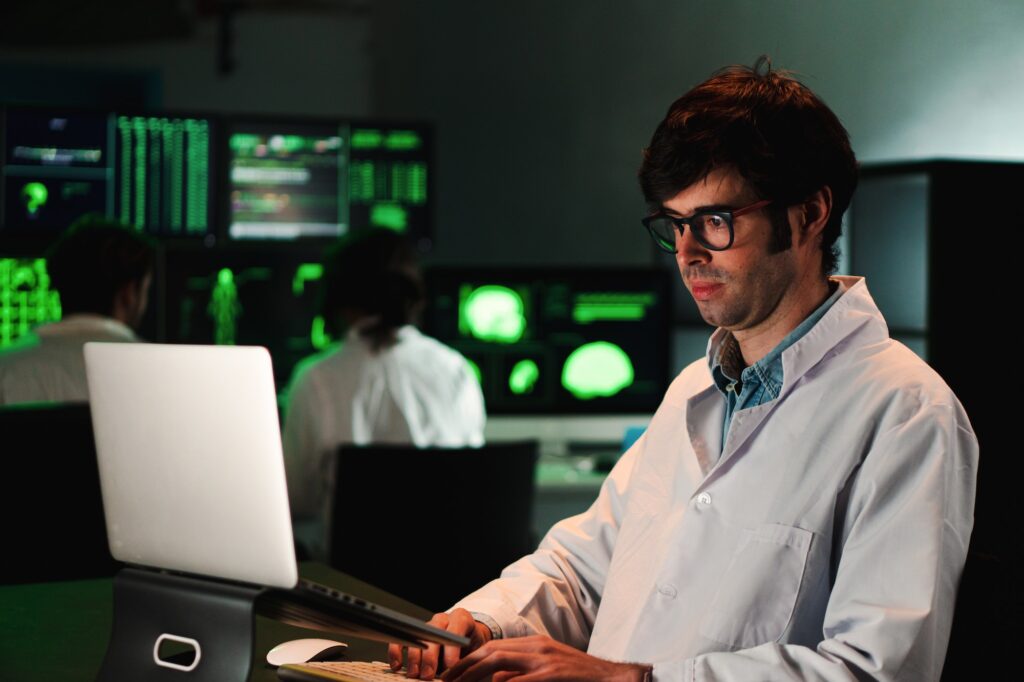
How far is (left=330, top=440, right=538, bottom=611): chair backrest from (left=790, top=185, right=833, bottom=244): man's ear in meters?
1.49

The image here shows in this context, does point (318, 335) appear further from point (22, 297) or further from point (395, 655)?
point (395, 655)

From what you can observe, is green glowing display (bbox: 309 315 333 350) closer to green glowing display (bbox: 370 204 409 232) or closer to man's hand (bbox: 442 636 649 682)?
green glowing display (bbox: 370 204 409 232)

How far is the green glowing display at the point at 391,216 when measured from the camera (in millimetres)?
4289

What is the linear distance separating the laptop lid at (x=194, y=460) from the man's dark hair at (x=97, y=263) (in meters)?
1.99

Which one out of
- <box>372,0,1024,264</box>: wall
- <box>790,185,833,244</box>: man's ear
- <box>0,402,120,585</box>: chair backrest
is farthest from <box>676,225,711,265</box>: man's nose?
<box>0,402,120,585</box>: chair backrest

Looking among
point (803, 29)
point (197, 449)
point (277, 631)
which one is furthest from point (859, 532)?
point (803, 29)

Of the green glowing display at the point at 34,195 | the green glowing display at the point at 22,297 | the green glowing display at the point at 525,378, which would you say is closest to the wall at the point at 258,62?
the green glowing display at the point at 34,195

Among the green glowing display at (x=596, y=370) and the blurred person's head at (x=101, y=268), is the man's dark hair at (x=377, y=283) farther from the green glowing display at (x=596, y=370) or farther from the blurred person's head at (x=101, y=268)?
the green glowing display at (x=596, y=370)

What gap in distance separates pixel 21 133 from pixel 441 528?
1.92 metres

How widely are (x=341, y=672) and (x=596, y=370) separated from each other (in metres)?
2.63

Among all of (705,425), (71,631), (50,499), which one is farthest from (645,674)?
(50,499)

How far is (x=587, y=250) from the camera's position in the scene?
4355mm

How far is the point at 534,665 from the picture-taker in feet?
4.26

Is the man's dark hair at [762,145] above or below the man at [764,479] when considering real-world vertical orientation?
above
